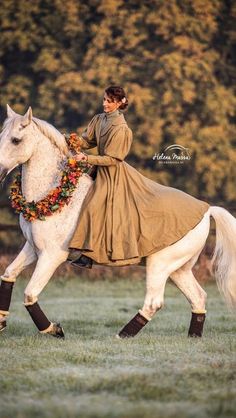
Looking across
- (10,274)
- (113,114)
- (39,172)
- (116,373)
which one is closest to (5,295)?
(10,274)

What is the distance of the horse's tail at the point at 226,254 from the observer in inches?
297

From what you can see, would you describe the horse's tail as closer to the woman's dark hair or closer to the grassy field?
the grassy field

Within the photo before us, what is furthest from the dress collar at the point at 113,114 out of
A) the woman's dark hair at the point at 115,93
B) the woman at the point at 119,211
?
the woman's dark hair at the point at 115,93

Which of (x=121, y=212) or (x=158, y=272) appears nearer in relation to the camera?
(x=121, y=212)

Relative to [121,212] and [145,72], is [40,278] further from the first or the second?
[145,72]

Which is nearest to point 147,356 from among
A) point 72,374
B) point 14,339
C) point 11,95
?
point 72,374

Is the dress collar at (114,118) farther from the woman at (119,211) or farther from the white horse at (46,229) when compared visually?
the white horse at (46,229)

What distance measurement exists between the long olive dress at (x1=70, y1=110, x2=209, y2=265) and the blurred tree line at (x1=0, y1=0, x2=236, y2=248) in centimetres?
804

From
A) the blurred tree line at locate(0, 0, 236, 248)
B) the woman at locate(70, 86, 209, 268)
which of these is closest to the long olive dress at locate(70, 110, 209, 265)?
the woman at locate(70, 86, 209, 268)

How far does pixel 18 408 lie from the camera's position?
4445 mm

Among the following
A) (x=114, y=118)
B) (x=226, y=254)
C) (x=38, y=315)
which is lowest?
(x=38, y=315)

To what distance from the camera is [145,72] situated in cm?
1625

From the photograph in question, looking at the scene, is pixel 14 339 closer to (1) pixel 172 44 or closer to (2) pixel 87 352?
(2) pixel 87 352
